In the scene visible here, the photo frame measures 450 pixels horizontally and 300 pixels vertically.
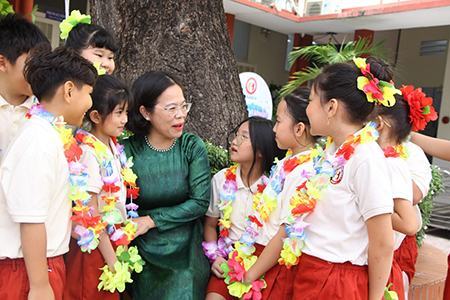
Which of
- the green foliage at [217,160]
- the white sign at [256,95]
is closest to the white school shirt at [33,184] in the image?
the green foliage at [217,160]

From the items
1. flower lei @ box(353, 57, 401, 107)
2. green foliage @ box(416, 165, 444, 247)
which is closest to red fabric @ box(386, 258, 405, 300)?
flower lei @ box(353, 57, 401, 107)

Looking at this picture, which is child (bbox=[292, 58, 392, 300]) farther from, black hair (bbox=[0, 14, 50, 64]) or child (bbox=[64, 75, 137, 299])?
black hair (bbox=[0, 14, 50, 64])

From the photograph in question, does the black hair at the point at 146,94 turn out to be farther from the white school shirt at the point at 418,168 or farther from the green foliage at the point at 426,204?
the green foliage at the point at 426,204

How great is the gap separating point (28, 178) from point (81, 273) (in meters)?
0.59

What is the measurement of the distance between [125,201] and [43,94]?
2.10 ft

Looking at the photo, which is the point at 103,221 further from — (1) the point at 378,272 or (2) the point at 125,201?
(1) the point at 378,272

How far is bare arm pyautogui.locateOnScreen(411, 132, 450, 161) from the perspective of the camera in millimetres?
2486

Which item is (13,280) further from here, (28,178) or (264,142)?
(264,142)

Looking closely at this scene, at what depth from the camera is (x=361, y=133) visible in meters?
1.90

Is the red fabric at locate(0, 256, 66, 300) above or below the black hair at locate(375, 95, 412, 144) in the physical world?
below

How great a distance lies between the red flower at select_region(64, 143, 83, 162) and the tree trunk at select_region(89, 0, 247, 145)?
1.67 meters

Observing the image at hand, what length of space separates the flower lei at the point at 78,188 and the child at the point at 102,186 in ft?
0.23

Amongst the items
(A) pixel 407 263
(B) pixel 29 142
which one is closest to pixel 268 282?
(A) pixel 407 263

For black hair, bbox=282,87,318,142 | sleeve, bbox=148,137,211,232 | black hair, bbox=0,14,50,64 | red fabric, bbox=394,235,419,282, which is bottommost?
red fabric, bbox=394,235,419,282
